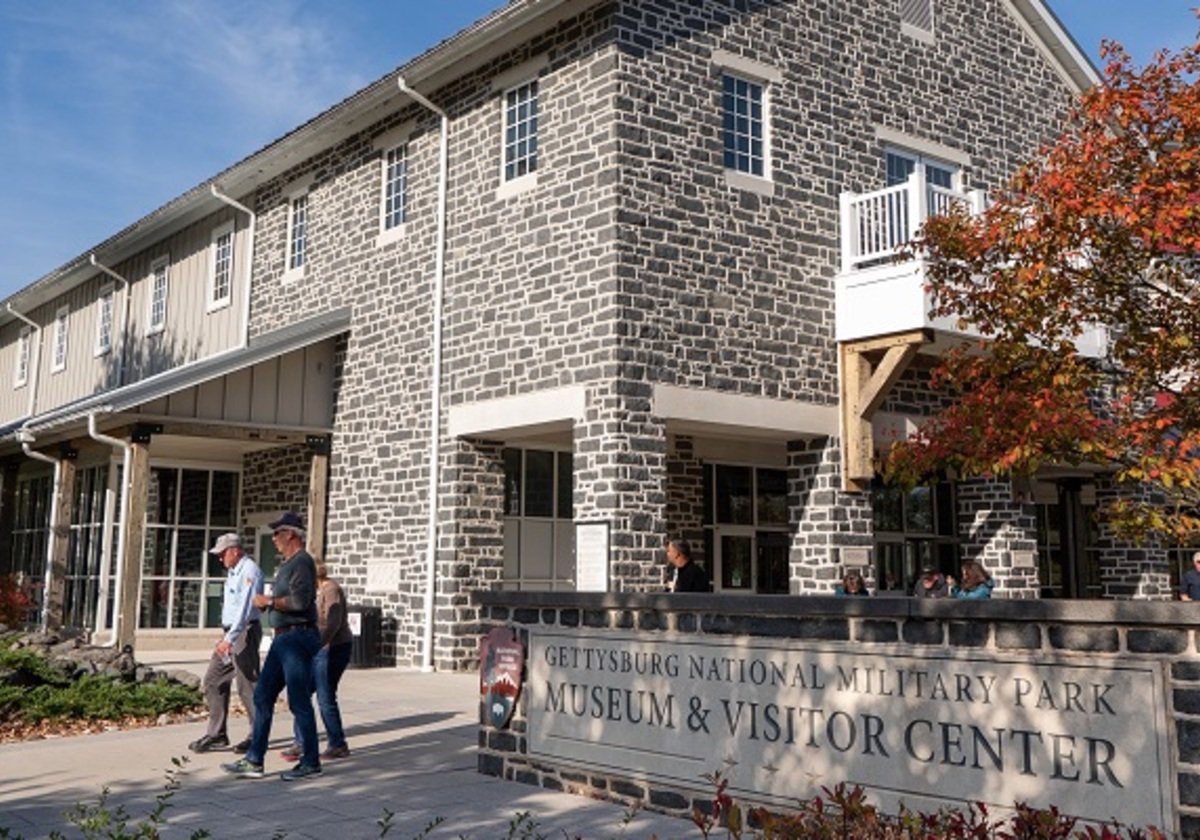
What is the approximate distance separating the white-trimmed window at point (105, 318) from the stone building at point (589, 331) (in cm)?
541

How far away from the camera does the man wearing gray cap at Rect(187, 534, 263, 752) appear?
30.5 ft

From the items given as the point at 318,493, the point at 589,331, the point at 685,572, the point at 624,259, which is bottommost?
the point at 685,572

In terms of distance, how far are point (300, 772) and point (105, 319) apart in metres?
20.3

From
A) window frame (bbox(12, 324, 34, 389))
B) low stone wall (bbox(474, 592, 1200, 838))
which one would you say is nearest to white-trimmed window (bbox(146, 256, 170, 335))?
window frame (bbox(12, 324, 34, 389))

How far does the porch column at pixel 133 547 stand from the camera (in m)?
15.0

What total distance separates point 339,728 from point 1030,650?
18.0 feet

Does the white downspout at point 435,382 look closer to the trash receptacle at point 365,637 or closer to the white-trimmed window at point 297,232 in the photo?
the trash receptacle at point 365,637

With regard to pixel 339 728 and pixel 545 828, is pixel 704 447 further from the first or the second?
pixel 545 828

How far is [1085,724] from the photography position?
533 centimetres

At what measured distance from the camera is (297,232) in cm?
2016

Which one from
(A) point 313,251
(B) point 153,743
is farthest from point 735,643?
(A) point 313,251

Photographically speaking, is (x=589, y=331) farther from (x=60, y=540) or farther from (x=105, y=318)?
(x=105, y=318)

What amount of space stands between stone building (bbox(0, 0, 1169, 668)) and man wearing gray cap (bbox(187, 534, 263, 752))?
15.2 ft

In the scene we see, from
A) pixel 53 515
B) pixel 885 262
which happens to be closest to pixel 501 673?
pixel 885 262
